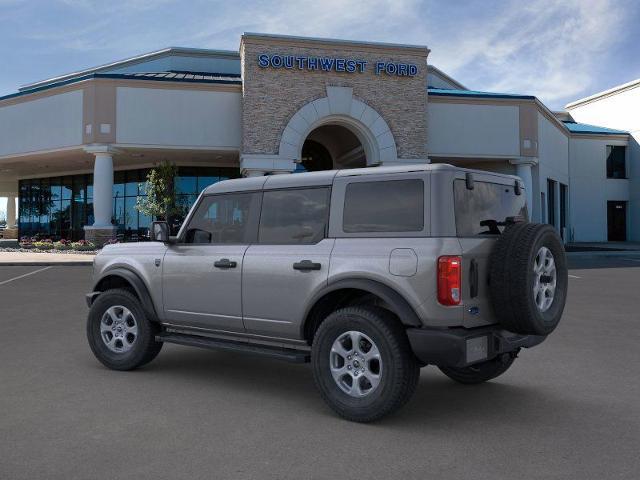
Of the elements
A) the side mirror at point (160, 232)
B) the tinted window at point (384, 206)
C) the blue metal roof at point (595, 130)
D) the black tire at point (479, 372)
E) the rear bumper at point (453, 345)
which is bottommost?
the black tire at point (479, 372)

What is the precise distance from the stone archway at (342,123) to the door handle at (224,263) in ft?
74.6

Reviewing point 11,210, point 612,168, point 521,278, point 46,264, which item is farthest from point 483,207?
point 11,210

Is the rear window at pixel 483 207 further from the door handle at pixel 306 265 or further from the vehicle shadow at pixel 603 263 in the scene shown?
the vehicle shadow at pixel 603 263

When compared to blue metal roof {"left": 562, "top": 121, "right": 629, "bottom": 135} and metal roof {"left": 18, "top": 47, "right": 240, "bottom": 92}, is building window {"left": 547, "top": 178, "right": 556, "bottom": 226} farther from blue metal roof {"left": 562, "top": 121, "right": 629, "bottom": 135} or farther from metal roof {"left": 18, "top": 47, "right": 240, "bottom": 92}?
metal roof {"left": 18, "top": 47, "right": 240, "bottom": 92}

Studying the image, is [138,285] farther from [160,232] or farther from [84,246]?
[84,246]

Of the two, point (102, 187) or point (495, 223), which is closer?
point (495, 223)

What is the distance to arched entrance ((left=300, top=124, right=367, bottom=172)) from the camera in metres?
32.7

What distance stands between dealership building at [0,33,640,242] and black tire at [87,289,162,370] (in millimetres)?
21407

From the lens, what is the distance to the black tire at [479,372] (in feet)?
18.1

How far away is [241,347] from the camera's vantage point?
5336mm

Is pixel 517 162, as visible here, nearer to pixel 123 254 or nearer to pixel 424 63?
pixel 424 63

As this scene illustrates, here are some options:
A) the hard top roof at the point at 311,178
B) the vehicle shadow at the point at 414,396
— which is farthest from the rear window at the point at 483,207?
the vehicle shadow at the point at 414,396

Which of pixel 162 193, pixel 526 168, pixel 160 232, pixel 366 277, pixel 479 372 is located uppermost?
pixel 526 168

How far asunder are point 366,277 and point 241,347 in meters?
1.46
